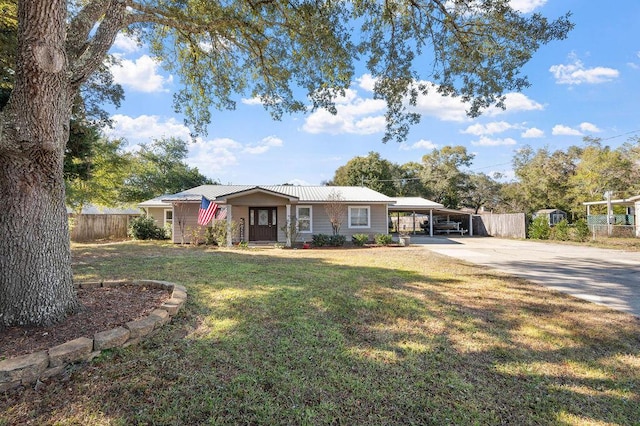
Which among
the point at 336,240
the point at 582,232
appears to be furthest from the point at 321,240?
the point at 582,232

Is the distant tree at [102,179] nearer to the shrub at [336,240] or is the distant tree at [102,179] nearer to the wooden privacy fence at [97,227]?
the wooden privacy fence at [97,227]

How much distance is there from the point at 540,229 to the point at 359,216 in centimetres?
1191

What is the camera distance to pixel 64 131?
361 centimetres

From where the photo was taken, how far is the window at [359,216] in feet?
57.2

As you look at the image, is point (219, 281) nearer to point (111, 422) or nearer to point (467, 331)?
point (111, 422)

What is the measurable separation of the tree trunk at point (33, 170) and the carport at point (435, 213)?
2029 centimetres

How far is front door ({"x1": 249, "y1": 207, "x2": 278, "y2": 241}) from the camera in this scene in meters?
16.6

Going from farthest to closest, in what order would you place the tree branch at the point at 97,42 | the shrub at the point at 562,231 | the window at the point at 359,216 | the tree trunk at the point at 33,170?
the shrub at the point at 562,231, the window at the point at 359,216, the tree branch at the point at 97,42, the tree trunk at the point at 33,170

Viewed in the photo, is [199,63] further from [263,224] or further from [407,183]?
[407,183]

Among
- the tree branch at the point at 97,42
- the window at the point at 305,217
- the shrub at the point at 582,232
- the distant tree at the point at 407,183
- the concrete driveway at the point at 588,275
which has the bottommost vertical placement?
the concrete driveway at the point at 588,275

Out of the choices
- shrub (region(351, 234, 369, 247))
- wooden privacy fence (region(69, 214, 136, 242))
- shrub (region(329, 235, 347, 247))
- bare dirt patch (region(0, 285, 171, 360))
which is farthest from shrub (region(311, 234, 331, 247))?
wooden privacy fence (region(69, 214, 136, 242))

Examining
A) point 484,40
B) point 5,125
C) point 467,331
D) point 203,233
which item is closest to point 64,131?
point 5,125

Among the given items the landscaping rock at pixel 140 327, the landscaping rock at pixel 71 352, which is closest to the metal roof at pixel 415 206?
the landscaping rock at pixel 140 327

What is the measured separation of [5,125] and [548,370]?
594 cm
